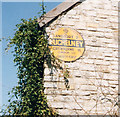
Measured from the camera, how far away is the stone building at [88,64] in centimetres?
590

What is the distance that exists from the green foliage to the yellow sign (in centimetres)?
22

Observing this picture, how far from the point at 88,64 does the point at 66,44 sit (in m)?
0.71

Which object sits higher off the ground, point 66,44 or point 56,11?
point 56,11

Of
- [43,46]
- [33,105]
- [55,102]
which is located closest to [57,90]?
[55,102]

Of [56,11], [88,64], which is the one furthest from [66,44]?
[56,11]

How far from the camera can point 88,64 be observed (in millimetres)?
6234

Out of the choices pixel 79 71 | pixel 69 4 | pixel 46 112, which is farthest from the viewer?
pixel 69 4

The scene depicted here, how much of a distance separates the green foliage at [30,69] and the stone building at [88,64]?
18 cm

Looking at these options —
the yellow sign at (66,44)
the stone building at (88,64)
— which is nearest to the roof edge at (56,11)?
the stone building at (88,64)

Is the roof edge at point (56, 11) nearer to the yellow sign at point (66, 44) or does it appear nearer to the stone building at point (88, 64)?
Answer: the stone building at point (88, 64)

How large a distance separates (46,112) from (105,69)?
5.77 ft

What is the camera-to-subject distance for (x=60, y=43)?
622 cm

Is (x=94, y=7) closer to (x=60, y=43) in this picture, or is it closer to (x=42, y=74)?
(x=60, y=43)

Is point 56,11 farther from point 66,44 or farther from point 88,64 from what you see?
point 88,64
